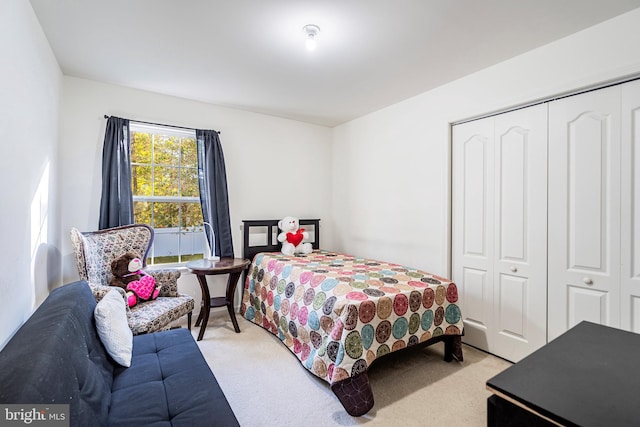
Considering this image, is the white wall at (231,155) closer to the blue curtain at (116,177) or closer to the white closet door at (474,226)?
the blue curtain at (116,177)

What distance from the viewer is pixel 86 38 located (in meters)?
2.21

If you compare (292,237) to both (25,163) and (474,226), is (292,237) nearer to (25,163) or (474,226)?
(474,226)

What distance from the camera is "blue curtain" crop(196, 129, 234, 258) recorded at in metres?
3.47

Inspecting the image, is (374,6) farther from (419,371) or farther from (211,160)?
(419,371)

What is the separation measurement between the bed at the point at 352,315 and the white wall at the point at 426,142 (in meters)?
0.58

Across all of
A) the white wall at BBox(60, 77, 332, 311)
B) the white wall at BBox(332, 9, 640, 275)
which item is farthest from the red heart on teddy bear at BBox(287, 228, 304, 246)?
the white wall at BBox(332, 9, 640, 275)

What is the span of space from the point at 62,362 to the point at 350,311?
1.44m

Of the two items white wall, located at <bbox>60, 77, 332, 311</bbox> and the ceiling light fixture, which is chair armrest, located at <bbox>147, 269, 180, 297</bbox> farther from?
the ceiling light fixture

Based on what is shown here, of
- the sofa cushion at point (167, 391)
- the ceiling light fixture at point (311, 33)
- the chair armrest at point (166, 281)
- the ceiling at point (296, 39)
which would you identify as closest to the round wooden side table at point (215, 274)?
the chair armrest at point (166, 281)

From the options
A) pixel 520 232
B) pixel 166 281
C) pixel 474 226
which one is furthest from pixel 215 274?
pixel 520 232

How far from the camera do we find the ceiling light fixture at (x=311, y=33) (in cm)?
206

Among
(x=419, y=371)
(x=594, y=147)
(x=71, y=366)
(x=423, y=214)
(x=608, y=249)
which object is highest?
(x=594, y=147)

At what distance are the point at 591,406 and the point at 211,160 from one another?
11.5 ft

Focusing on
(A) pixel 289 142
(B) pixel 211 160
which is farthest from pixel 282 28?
(A) pixel 289 142
